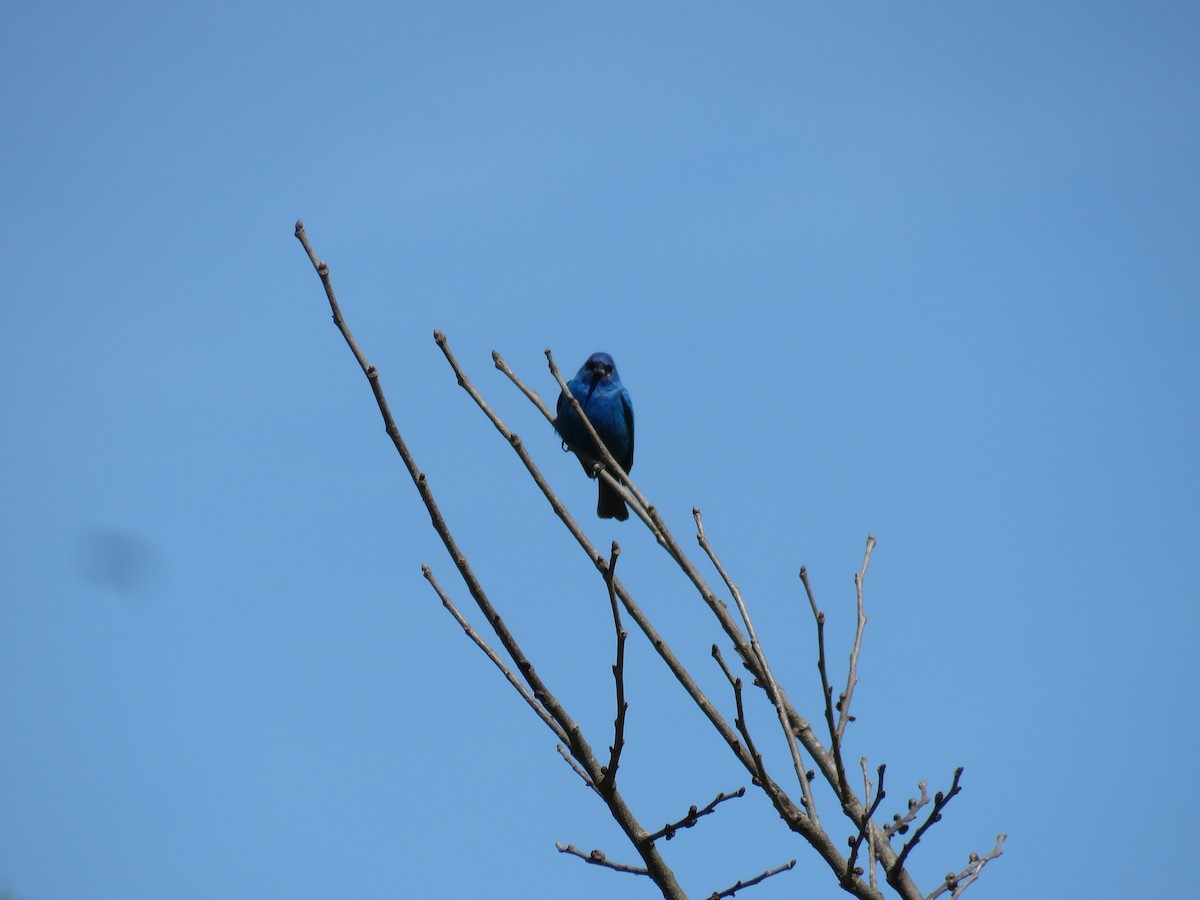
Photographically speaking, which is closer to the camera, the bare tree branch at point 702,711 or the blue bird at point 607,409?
the bare tree branch at point 702,711

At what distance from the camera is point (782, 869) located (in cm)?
325

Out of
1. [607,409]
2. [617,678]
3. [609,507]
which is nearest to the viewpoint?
[617,678]

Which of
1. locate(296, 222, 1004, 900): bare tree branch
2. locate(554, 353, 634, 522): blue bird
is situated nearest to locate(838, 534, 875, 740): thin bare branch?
locate(296, 222, 1004, 900): bare tree branch

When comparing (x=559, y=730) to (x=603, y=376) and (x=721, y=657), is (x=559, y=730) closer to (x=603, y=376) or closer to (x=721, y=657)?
(x=721, y=657)

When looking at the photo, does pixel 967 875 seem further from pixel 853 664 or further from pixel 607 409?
pixel 607 409

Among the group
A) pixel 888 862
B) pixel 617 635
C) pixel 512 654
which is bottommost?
pixel 888 862

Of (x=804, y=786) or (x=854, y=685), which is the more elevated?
(x=854, y=685)

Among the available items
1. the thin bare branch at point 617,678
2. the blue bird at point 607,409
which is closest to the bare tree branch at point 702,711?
the thin bare branch at point 617,678

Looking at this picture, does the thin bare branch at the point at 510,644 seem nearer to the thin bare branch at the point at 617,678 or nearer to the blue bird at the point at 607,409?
the thin bare branch at the point at 617,678

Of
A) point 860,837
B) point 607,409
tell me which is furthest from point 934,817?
point 607,409

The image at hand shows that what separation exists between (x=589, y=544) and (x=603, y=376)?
25.9 feet

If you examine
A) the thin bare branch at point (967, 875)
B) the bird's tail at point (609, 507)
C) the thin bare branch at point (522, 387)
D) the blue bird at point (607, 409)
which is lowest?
the thin bare branch at point (967, 875)

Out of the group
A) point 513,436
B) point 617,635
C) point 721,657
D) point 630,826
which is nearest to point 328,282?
point 513,436

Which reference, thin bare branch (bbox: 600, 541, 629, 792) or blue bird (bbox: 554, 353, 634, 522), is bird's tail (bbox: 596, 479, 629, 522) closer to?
blue bird (bbox: 554, 353, 634, 522)
